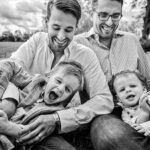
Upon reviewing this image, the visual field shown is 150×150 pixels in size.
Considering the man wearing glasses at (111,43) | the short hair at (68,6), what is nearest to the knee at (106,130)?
the man wearing glasses at (111,43)

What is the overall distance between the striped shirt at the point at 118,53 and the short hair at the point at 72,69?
0.71 m

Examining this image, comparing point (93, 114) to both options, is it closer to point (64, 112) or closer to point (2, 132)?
point (64, 112)

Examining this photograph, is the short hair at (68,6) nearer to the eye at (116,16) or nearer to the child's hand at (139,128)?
the eye at (116,16)

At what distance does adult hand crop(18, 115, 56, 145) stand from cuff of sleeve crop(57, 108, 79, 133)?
0.09 metres

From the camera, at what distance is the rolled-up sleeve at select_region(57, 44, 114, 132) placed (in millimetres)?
2867

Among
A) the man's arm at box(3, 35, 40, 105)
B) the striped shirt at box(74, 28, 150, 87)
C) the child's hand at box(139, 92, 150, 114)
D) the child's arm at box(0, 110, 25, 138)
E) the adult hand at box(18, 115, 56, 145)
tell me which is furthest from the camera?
the striped shirt at box(74, 28, 150, 87)

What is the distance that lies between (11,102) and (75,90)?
63 centimetres

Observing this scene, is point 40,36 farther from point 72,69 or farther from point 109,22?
point 109,22

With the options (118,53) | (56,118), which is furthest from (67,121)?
(118,53)

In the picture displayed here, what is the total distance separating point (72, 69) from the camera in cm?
298

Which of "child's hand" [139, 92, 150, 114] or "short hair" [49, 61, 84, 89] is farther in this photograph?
"short hair" [49, 61, 84, 89]

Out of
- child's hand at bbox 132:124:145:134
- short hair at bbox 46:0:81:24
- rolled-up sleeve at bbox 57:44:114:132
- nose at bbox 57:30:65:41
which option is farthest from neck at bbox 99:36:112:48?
child's hand at bbox 132:124:145:134

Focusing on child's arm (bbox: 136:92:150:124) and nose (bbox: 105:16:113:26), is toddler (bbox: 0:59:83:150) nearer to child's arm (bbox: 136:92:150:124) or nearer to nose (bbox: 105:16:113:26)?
child's arm (bbox: 136:92:150:124)

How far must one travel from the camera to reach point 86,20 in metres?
20.5
